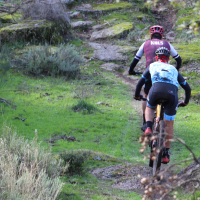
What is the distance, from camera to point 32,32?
1577 cm

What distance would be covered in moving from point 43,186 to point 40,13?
16.6 metres

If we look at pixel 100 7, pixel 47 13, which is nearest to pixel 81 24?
pixel 100 7

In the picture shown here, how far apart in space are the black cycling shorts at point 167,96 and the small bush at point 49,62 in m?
8.77

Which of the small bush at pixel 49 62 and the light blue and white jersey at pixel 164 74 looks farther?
the small bush at pixel 49 62

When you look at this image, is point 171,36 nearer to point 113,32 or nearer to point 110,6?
point 113,32

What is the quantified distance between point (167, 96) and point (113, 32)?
1694 cm

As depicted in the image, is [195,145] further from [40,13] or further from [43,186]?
[40,13]

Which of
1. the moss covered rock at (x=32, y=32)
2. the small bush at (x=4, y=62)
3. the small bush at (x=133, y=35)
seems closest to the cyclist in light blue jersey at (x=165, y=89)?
Result: the small bush at (x=4, y=62)

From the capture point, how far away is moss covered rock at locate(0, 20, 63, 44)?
50.3 feet

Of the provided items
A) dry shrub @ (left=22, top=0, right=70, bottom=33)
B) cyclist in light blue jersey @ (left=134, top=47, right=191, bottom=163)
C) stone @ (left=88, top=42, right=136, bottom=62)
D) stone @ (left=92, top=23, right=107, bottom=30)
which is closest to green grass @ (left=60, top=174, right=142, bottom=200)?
cyclist in light blue jersey @ (left=134, top=47, right=191, bottom=163)

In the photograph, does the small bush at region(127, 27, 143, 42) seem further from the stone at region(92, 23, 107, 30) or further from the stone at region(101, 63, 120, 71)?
the stone at region(101, 63, 120, 71)

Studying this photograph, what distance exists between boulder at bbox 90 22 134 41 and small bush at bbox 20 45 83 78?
7.56 meters

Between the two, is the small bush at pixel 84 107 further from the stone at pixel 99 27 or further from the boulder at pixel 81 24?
the boulder at pixel 81 24

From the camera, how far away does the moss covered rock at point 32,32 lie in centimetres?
1532
